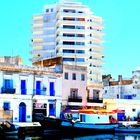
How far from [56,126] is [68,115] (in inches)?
161

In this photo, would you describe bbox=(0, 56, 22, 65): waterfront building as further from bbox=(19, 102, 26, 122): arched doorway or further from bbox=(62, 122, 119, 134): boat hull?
bbox=(62, 122, 119, 134): boat hull

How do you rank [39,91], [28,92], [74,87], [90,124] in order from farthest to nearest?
1. [74,87]
2. [39,91]
3. [28,92]
4. [90,124]

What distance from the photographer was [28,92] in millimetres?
48062

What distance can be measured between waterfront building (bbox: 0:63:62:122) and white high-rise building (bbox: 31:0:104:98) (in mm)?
38776

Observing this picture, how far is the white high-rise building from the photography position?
302 ft

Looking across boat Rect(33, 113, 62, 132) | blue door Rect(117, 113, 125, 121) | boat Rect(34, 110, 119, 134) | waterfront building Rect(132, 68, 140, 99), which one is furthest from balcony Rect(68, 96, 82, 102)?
waterfront building Rect(132, 68, 140, 99)

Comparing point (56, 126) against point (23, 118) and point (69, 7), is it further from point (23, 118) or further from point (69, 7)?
point (69, 7)

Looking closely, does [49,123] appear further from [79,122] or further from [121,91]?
[121,91]

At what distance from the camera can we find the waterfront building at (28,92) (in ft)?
151

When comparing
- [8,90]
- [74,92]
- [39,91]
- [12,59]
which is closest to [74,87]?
[74,92]

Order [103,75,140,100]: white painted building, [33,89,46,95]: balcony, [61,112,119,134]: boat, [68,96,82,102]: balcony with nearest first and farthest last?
[61,112,119,134]: boat, [33,89,46,95]: balcony, [68,96,82,102]: balcony, [103,75,140,100]: white painted building

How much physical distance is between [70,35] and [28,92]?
4591cm

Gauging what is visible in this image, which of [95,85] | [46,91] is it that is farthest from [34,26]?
[46,91]

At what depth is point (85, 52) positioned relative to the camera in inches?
3664
